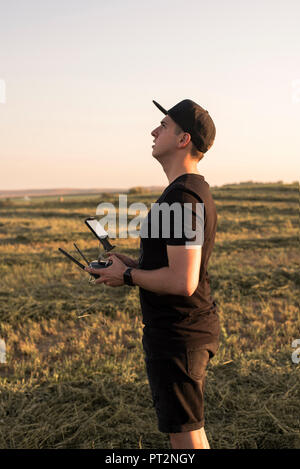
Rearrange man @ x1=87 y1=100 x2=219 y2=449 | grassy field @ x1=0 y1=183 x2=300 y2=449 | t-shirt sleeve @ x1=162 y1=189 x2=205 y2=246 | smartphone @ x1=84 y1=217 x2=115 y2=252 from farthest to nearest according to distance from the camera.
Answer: grassy field @ x1=0 y1=183 x2=300 y2=449 → smartphone @ x1=84 y1=217 x2=115 y2=252 → man @ x1=87 y1=100 x2=219 y2=449 → t-shirt sleeve @ x1=162 y1=189 x2=205 y2=246

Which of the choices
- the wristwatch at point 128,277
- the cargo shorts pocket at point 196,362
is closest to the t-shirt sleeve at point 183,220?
the wristwatch at point 128,277

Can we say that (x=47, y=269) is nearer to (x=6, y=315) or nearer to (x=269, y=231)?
(x=6, y=315)

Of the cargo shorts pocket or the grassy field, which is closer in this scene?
the cargo shorts pocket

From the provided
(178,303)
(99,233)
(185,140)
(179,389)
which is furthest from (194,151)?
(179,389)

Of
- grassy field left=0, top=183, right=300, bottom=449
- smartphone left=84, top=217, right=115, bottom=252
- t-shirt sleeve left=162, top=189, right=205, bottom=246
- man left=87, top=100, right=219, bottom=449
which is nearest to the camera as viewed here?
t-shirt sleeve left=162, top=189, right=205, bottom=246

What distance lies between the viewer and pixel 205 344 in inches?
85.8

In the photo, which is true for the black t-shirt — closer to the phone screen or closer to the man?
the man

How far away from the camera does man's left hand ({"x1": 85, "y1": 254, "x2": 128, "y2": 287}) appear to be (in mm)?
2135

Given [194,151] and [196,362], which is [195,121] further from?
[196,362]

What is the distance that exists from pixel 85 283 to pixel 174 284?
6964mm

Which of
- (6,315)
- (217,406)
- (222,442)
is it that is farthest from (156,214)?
(6,315)

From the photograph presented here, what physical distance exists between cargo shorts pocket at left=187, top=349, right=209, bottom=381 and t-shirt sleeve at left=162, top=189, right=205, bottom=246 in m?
0.57

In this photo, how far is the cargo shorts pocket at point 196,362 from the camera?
6.93 ft

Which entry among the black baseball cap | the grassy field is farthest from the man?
the grassy field
